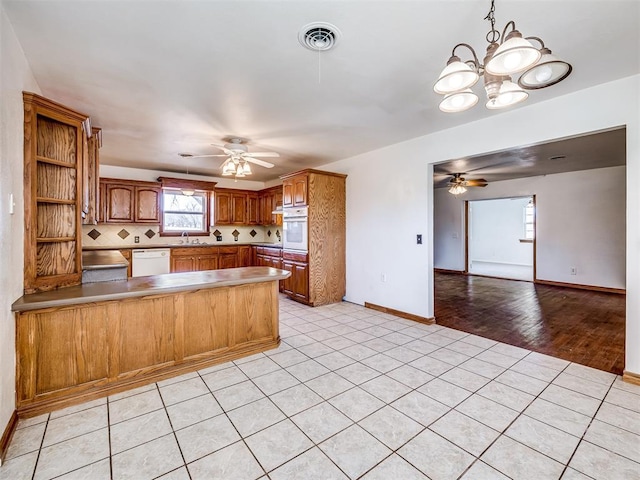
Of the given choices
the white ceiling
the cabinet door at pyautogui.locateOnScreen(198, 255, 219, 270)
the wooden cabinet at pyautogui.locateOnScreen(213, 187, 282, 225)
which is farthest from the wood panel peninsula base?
the wooden cabinet at pyautogui.locateOnScreen(213, 187, 282, 225)

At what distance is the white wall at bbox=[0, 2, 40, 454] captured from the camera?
1653mm

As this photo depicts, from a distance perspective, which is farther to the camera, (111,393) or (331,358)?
(331,358)

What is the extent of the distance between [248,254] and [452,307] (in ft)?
14.4

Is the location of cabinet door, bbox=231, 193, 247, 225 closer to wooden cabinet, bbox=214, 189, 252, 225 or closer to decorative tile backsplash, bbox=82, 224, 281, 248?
wooden cabinet, bbox=214, 189, 252, 225

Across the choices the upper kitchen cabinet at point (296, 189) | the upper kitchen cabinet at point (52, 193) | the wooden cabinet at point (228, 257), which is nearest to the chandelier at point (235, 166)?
the upper kitchen cabinet at point (296, 189)

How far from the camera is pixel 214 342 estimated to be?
8.96ft

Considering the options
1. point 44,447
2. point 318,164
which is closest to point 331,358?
point 44,447

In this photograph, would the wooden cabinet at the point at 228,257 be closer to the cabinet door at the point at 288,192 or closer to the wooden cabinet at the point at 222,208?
the wooden cabinet at the point at 222,208

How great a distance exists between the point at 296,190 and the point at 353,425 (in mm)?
3747

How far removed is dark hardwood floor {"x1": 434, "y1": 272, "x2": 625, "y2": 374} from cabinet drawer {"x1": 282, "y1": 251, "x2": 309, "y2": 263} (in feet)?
7.14

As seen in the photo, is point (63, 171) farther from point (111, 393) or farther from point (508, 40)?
point (508, 40)

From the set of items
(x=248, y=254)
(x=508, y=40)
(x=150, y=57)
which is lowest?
(x=248, y=254)

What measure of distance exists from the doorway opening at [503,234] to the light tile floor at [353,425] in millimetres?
7727

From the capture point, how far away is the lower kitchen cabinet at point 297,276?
4.83 m
